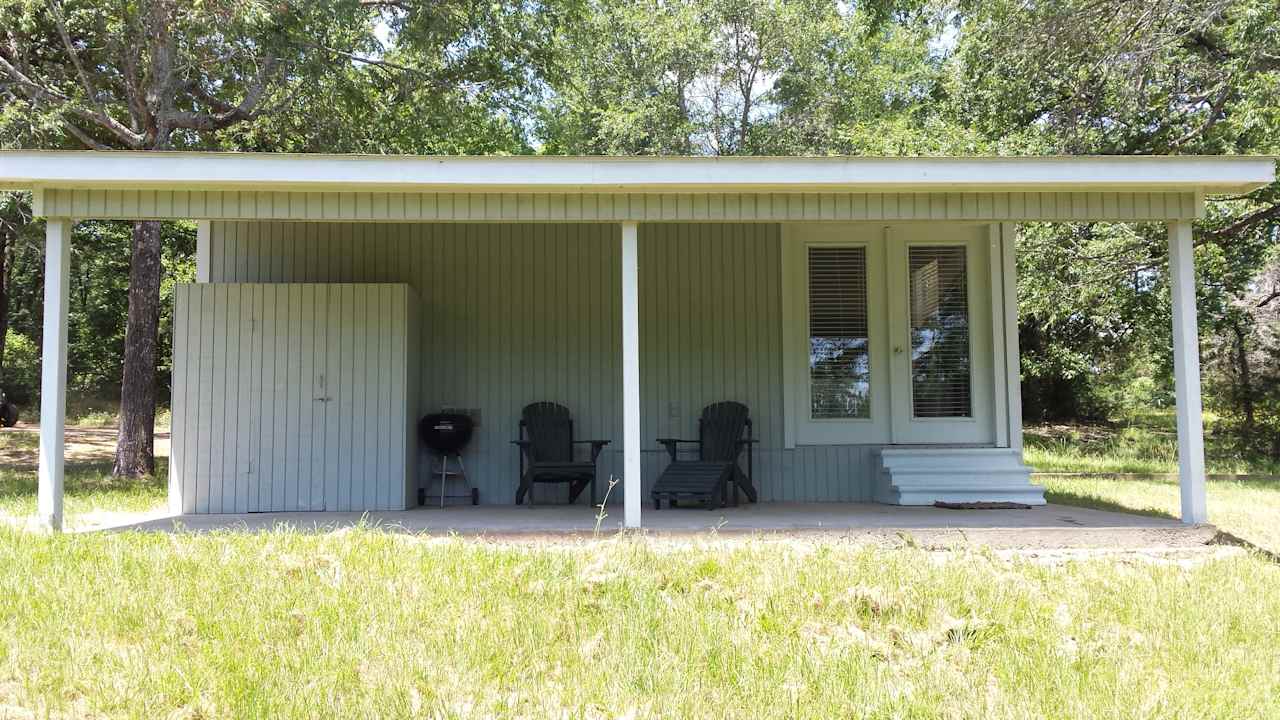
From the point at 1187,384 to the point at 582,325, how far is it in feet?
13.2

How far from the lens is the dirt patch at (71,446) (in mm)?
12750

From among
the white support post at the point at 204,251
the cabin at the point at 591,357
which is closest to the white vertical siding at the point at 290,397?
the cabin at the point at 591,357

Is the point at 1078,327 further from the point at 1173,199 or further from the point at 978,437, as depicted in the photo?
the point at 1173,199

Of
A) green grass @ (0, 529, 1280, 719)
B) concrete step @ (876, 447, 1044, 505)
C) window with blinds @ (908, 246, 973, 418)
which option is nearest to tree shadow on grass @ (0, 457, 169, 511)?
green grass @ (0, 529, 1280, 719)

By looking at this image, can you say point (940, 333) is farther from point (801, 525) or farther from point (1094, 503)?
point (801, 525)

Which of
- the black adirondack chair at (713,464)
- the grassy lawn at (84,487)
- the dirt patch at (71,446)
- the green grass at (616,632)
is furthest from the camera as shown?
the dirt patch at (71,446)

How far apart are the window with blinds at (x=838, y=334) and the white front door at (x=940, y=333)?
0.21 m

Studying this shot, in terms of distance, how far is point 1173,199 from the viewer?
5.25m

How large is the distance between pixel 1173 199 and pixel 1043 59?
22.8 feet

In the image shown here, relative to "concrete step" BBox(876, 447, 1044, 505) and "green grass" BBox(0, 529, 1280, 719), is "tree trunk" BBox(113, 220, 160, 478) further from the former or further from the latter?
"concrete step" BBox(876, 447, 1044, 505)

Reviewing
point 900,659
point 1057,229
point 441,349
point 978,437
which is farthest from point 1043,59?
point 900,659

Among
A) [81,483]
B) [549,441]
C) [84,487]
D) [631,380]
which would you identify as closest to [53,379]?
[631,380]

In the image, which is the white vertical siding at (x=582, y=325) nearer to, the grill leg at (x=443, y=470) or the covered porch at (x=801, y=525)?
the grill leg at (x=443, y=470)

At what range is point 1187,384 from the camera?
5207 mm
